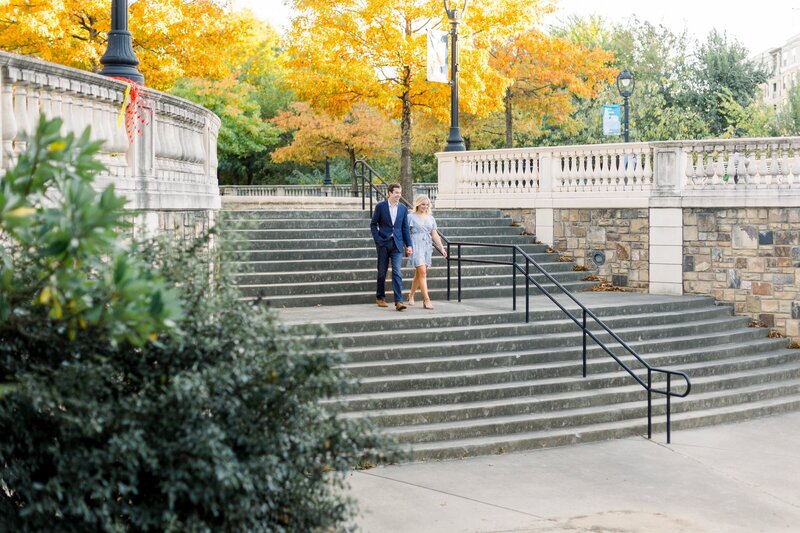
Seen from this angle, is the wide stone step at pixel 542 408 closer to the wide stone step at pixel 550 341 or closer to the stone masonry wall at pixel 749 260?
the wide stone step at pixel 550 341

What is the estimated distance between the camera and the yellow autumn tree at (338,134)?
39406 millimetres

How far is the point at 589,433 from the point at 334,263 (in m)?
5.66

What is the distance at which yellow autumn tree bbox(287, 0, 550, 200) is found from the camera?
1019 inches

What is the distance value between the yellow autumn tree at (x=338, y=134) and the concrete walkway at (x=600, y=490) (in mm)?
29912

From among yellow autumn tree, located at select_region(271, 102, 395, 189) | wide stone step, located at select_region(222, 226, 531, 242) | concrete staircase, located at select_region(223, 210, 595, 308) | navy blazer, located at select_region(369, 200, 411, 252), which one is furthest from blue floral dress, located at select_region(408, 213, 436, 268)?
yellow autumn tree, located at select_region(271, 102, 395, 189)

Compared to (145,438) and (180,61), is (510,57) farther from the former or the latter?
(145,438)

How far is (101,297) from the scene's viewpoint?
4176mm

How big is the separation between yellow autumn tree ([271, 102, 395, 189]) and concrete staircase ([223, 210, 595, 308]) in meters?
22.0

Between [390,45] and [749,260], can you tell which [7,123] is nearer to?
[749,260]

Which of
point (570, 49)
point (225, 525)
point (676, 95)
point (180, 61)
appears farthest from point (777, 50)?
point (225, 525)

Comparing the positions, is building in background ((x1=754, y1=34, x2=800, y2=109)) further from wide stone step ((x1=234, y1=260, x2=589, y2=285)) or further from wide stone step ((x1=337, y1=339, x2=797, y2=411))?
wide stone step ((x1=337, y1=339, x2=797, y2=411))

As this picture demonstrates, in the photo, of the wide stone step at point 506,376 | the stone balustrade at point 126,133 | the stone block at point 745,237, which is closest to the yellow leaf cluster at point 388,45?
the stone block at point 745,237

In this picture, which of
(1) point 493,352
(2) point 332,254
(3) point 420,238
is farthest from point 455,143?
(1) point 493,352

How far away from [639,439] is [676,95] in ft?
109
